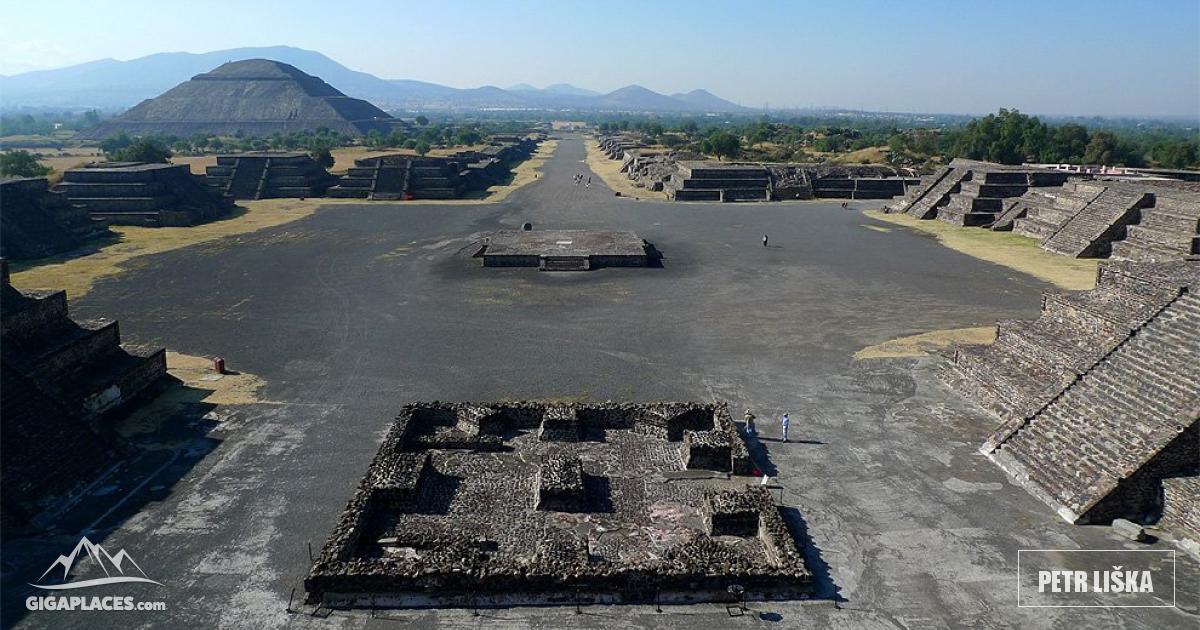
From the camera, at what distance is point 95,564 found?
12.5 meters

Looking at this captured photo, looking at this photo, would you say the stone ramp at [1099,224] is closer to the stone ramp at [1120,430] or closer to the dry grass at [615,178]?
the stone ramp at [1120,430]

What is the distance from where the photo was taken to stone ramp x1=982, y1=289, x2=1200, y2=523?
1409 cm

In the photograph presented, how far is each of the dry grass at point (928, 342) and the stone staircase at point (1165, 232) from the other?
18617mm

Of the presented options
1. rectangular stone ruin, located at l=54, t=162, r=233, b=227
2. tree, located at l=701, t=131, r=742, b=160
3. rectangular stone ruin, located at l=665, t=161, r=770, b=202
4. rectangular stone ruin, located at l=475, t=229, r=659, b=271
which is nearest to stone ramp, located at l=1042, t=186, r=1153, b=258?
rectangular stone ruin, located at l=475, t=229, r=659, b=271

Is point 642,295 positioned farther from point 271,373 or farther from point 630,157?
point 630,157

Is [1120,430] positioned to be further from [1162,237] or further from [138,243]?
[138,243]

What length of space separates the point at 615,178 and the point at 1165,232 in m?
56.4

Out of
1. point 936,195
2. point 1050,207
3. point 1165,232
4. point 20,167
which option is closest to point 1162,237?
point 1165,232

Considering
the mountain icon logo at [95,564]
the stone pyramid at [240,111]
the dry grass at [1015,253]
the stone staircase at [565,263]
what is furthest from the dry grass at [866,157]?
the stone pyramid at [240,111]

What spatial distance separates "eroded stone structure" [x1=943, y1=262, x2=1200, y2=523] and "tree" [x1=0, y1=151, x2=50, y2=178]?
69.3 meters

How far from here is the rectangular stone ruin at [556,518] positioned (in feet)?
38.6

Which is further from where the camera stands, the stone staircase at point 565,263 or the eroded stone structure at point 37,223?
the eroded stone structure at point 37,223

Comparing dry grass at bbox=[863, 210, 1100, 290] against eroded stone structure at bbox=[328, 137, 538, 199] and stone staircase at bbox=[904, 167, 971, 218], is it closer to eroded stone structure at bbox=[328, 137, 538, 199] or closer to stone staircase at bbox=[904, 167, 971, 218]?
stone staircase at bbox=[904, 167, 971, 218]

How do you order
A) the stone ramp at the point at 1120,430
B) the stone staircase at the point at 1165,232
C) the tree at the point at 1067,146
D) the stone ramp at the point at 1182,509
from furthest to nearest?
1. the tree at the point at 1067,146
2. the stone staircase at the point at 1165,232
3. the stone ramp at the point at 1120,430
4. the stone ramp at the point at 1182,509
